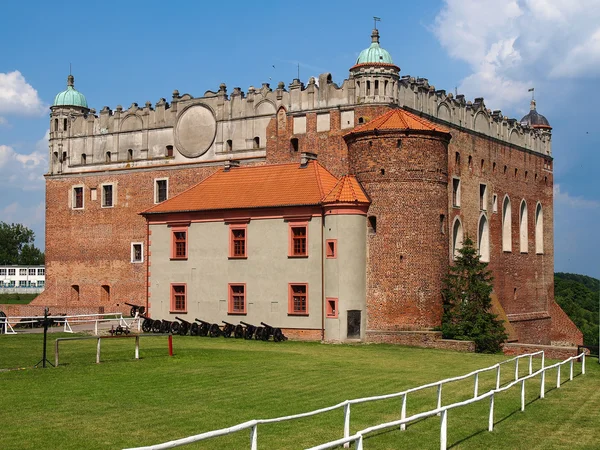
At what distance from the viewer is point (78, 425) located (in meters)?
16.3

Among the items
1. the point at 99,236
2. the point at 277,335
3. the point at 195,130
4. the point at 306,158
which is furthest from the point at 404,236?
the point at 99,236

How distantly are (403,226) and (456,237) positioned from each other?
10042 millimetres

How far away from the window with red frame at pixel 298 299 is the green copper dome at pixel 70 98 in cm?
2446

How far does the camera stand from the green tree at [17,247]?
150250 mm

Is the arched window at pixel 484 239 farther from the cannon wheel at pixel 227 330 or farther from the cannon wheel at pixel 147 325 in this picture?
the cannon wheel at pixel 147 325

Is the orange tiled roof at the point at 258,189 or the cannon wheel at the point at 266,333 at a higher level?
the orange tiled roof at the point at 258,189

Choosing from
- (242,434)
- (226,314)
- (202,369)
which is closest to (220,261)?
(226,314)

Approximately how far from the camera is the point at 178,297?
149 feet

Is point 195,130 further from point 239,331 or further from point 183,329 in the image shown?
point 239,331

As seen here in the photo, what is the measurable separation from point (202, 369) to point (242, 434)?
34.4 ft

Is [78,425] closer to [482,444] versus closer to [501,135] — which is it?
[482,444]

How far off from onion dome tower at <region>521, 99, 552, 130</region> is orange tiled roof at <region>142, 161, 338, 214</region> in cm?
2729

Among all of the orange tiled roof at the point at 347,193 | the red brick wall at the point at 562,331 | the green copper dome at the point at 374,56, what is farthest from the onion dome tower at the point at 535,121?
the orange tiled roof at the point at 347,193

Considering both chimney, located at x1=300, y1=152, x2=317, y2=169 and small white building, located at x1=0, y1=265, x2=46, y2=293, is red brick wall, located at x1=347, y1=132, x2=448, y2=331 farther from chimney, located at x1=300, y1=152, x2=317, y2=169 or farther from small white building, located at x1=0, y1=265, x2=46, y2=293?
small white building, located at x1=0, y1=265, x2=46, y2=293
